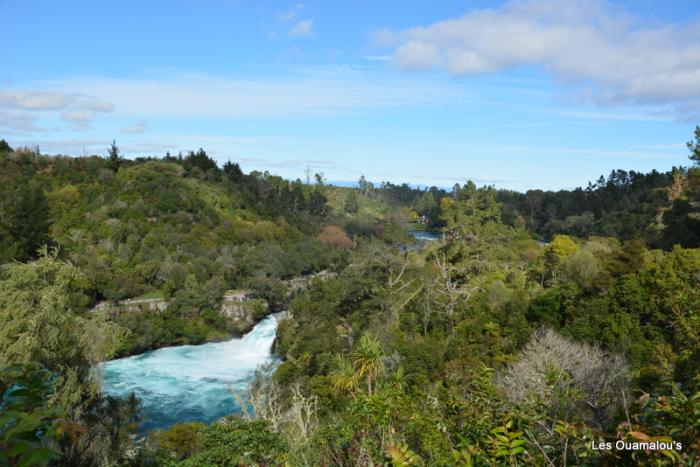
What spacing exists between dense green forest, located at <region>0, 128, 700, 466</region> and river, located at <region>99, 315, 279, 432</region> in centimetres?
188

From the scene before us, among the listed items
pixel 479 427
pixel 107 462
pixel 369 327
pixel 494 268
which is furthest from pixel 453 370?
pixel 494 268

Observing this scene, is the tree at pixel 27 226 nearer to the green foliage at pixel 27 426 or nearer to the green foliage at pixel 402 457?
the green foliage at pixel 27 426

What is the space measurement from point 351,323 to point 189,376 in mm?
10733

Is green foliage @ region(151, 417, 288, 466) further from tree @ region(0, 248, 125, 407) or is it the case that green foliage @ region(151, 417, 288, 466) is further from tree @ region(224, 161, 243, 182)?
tree @ region(224, 161, 243, 182)

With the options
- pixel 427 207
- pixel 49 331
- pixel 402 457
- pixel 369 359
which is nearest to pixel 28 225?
pixel 49 331

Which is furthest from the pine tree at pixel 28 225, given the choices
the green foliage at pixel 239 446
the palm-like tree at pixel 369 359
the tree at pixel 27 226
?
the green foliage at pixel 239 446

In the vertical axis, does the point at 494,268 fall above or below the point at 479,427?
below

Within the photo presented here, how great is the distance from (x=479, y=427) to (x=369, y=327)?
25440 millimetres

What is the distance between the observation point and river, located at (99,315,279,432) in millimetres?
25219

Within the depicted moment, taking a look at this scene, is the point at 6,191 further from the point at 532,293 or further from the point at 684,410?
the point at 684,410

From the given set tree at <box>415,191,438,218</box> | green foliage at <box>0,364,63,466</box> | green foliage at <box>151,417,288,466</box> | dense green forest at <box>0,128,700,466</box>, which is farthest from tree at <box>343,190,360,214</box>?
green foliage at <box>0,364,63,466</box>

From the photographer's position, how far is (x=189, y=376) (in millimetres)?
30500

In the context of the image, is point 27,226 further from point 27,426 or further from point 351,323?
point 27,426

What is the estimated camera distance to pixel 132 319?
34844 mm
